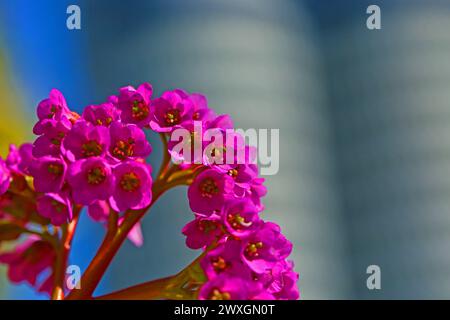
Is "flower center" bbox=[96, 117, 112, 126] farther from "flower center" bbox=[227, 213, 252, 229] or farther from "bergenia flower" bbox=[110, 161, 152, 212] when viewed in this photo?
"flower center" bbox=[227, 213, 252, 229]

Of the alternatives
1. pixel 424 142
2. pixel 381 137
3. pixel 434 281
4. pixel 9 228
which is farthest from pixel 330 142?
pixel 9 228

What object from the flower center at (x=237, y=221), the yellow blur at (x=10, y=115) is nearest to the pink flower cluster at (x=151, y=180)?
the flower center at (x=237, y=221)

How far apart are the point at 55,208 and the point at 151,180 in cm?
14

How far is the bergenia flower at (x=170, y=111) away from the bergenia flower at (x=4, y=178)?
23 cm

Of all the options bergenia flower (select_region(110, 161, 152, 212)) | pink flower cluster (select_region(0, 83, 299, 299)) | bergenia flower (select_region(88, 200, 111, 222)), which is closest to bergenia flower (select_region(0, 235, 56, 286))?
bergenia flower (select_region(88, 200, 111, 222))

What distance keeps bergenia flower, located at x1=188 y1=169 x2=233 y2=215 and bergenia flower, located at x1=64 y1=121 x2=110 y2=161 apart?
126 mm

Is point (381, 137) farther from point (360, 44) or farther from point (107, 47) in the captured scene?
point (107, 47)

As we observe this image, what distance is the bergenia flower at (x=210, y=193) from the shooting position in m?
0.83

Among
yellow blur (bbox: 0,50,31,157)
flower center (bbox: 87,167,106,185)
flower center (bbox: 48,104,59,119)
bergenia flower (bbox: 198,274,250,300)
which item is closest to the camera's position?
bergenia flower (bbox: 198,274,250,300)

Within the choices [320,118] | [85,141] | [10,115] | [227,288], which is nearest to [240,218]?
[227,288]

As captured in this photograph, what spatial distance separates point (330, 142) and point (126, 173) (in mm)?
7252

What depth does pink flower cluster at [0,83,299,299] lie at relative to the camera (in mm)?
768

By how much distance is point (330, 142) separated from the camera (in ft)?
26.1

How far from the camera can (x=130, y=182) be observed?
0.83m
